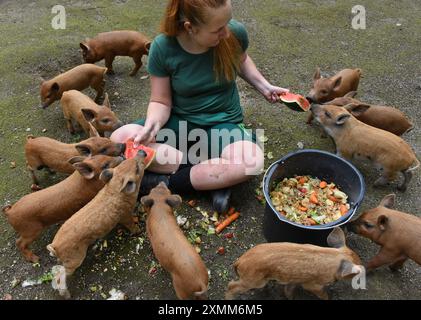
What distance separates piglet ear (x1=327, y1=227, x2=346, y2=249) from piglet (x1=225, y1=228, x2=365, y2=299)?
0.05 m

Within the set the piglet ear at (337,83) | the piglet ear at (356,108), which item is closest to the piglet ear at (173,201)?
the piglet ear at (356,108)

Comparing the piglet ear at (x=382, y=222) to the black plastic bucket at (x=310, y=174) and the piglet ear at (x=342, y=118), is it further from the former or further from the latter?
the piglet ear at (x=342, y=118)

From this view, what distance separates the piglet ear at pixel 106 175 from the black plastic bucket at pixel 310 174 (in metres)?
1.15

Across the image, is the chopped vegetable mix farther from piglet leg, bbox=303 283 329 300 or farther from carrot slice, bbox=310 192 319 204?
piglet leg, bbox=303 283 329 300

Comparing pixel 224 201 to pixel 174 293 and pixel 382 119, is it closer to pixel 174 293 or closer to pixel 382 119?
pixel 174 293

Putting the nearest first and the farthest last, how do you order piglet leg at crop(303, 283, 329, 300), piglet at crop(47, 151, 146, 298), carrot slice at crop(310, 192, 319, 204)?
piglet leg at crop(303, 283, 329, 300)
piglet at crop(47, 151, 146, 298)
carrot slice at crop(310, 192, 319, 204)

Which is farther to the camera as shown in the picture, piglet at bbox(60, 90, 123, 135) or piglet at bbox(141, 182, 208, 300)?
piglet at bbox(60, 90, 123, 135)

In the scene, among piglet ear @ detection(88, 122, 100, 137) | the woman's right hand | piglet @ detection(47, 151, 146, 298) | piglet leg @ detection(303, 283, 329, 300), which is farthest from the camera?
piglet ear @ detection(88, 122, 100, 137)

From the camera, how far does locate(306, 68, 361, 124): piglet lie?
4469 mm

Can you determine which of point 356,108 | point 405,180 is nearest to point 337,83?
point 356,108

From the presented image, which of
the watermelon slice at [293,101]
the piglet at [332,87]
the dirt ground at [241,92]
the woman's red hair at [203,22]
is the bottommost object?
the dirt ground at [241,92]

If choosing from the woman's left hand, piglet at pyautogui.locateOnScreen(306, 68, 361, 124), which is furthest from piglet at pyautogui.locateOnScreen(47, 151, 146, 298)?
piglet at pyautogui.locateOnScreen(306, 68, 361, 124)

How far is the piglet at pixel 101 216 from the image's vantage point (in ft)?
9.30
